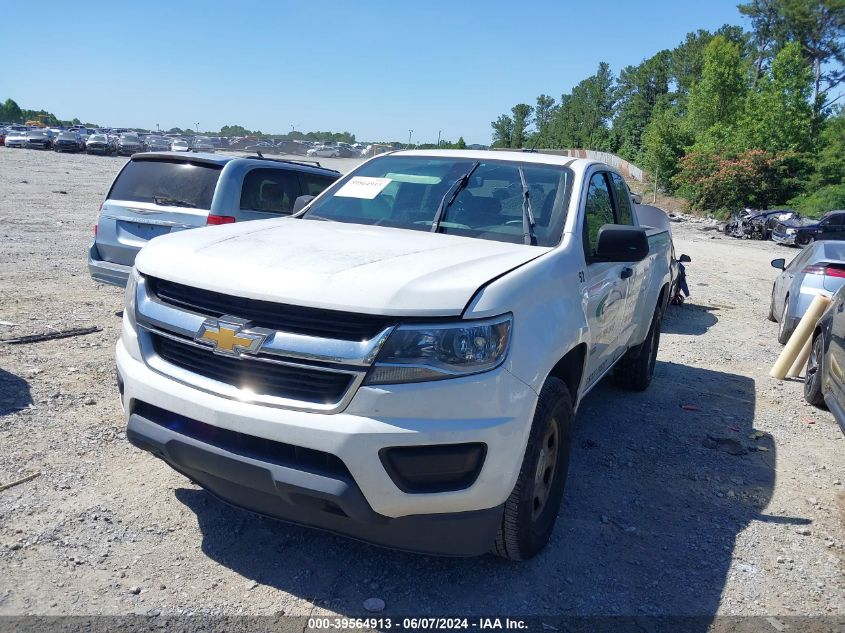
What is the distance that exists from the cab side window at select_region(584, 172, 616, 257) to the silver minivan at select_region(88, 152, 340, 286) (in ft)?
12.9

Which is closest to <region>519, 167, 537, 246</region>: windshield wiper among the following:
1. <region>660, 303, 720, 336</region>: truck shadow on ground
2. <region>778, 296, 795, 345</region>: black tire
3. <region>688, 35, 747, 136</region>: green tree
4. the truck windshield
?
the truck windshield

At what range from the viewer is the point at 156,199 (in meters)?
7.34

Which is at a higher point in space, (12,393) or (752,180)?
(752,180)

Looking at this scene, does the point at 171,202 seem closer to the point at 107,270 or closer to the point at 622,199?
the point at 107,270

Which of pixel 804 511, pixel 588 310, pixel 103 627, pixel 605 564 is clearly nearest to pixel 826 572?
pixel 804 511

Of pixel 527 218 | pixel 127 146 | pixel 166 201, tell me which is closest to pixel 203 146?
pixel 127 146

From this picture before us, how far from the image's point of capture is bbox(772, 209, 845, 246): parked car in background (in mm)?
21647

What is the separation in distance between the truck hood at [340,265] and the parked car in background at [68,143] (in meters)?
52.5

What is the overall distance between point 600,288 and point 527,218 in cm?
61

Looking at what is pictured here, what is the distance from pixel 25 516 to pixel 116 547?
57cm

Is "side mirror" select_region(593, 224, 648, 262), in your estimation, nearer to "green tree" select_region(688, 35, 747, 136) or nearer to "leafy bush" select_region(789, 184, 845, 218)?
"leafy bush" select_region(789, 184, 845, 218)

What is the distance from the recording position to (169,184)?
7.40 m

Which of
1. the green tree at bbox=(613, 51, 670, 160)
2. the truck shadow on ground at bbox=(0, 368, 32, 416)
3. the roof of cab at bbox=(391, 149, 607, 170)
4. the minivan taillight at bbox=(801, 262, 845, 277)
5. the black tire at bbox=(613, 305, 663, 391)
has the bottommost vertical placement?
the truck shadow on ground at bbox=(0, 368, 32, 416)

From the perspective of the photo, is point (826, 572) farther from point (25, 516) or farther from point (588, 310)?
point (25, 516)
